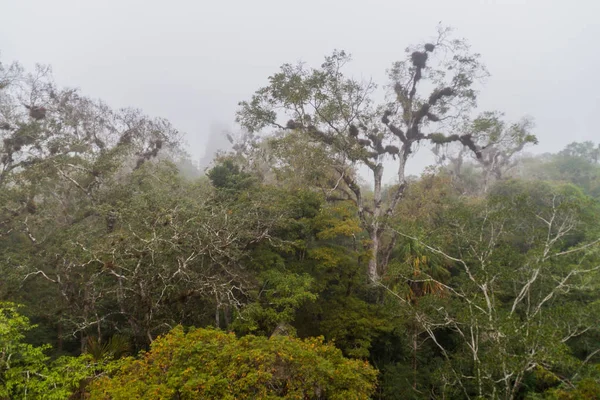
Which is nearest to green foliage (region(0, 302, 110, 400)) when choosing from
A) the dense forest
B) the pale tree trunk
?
the dense forest

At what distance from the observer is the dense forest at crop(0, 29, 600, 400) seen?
635cm

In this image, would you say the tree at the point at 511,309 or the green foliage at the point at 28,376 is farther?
the tree at the point at 511,309

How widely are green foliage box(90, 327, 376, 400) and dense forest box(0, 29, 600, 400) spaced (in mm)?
37

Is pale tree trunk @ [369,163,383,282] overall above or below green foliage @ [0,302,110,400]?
above

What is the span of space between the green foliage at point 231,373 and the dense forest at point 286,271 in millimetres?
37

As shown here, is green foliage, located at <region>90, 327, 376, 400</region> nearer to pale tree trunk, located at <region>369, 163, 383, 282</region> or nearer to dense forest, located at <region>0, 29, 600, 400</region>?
dense forest, located at <region>0, 29, 600, 400</region>

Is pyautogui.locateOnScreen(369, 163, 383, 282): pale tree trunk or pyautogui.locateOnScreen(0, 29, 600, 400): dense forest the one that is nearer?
pyautogui.locateOnScreen(0, 29, 600, 400): dense forest

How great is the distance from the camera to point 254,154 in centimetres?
2097

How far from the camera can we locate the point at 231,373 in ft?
17.3

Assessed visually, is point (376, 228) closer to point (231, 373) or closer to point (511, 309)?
point (511, 309)

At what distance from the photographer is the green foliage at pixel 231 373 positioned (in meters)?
5.08

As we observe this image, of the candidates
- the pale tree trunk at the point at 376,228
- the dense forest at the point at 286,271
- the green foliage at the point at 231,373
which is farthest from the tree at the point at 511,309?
the pale tree trunk at the point at 376,228

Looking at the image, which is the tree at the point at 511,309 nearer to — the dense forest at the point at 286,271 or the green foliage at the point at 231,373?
the dense forest at the point at 286,271

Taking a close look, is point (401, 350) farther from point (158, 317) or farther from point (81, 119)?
point (81, 119)
